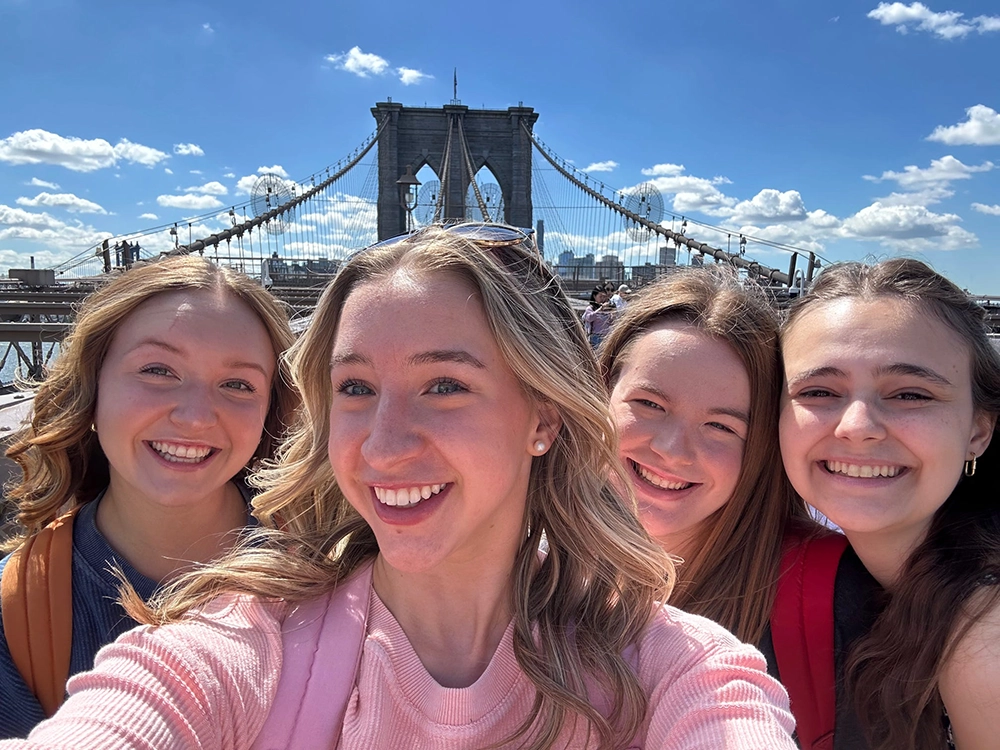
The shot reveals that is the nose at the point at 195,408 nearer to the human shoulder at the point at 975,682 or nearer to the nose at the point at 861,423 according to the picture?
the nose at the point at 861,423

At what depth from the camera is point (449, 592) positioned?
1.24 m

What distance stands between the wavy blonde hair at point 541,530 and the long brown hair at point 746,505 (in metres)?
0.49

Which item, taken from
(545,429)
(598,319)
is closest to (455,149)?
(598,319)

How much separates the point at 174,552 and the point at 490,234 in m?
1.20

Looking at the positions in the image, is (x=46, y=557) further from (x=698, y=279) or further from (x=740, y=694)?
(x=698, y=279)

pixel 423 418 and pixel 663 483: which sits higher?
pixel 423 418

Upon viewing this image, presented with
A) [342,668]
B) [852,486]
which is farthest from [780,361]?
[342,668]

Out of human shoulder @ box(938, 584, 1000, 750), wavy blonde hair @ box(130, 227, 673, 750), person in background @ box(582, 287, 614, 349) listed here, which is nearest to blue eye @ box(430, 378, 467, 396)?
wavy blonde hair @ box(130, 227, 673, 750)

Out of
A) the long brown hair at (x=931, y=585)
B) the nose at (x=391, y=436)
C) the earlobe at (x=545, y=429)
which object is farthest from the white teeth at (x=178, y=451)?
the long brown hair at (x=931, y=585)

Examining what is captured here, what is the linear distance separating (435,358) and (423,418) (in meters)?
0.10

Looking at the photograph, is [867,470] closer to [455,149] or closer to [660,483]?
[660,483]

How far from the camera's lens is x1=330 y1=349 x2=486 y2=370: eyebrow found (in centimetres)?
115

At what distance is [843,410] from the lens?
1591 mm

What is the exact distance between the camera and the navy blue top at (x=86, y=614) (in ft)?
4.68
